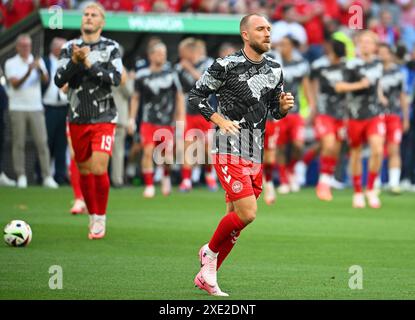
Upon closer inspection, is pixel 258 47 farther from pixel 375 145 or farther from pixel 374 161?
pixel 374 161

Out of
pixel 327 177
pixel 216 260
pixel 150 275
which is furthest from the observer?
pixel 327 177

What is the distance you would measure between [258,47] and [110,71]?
3.93 meters

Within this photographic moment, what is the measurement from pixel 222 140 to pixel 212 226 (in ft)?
18.6

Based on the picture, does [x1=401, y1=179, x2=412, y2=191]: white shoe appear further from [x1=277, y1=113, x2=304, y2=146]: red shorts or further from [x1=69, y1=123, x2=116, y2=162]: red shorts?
[x1=69, y1=123, x2=116, y2=162]: red shorts

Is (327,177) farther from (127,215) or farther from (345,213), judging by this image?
(127,215)

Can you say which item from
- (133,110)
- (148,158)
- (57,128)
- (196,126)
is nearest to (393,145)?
(196,126)

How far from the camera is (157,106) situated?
21516 millimetres

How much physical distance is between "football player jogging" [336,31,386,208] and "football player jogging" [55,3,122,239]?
20.9ft

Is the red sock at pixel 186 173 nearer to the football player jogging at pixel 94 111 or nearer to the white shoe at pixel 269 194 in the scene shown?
the white shoe at pixel 269 194

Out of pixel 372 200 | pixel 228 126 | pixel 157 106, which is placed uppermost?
pixel 228 126

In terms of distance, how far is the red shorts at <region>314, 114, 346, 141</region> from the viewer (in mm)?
20688

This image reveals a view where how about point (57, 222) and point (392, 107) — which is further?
point (392, 107)

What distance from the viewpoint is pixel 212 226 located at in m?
15.7
